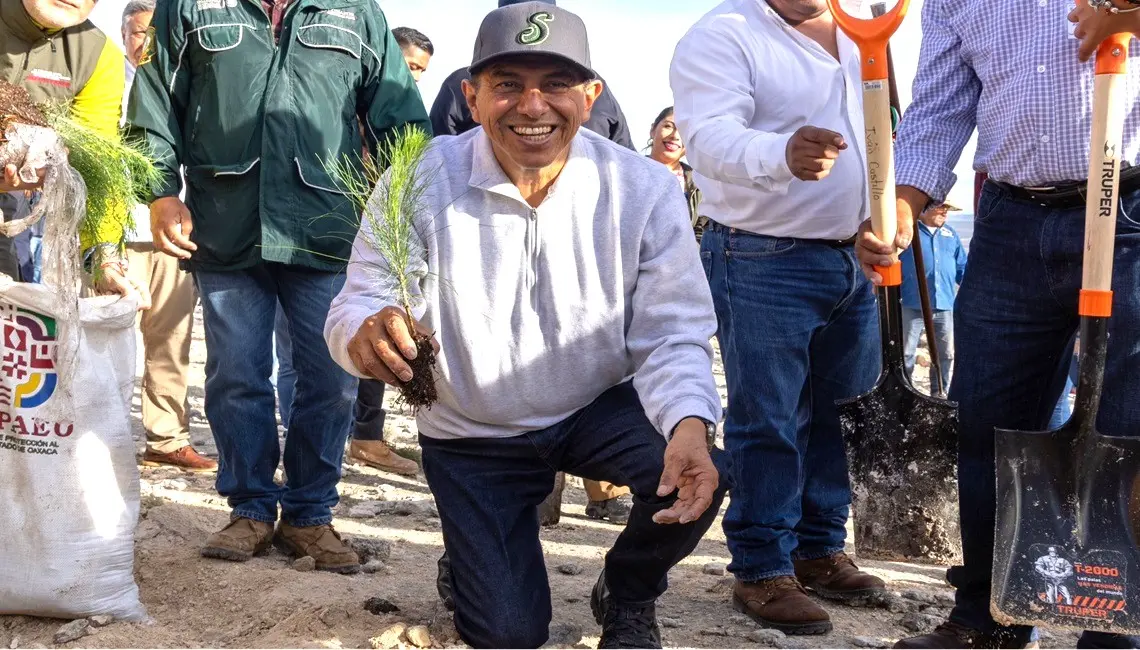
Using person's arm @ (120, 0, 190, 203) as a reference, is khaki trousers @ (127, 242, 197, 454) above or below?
below

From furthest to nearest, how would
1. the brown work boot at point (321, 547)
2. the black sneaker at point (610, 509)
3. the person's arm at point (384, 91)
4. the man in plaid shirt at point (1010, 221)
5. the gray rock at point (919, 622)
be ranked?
the black sneaker at point (610, 509) → the person's arm at point (384, 91) → the brown work boot at point (321, 547) → the gray rock at point (919, 622) → the man in plaid shirt at point (1010, 221)

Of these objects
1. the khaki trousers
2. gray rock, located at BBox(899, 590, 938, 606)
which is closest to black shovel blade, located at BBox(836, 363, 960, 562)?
gray rock, located at BBox(899, 590, 938, 606)

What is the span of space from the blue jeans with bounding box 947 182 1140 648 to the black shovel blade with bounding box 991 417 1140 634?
0.12 metres

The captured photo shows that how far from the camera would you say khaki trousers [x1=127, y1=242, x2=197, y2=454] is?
6.08m

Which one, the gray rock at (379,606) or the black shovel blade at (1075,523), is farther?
the gray rock at (379,606)

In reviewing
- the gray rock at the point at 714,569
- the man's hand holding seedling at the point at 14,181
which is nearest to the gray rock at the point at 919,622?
the gray rock at the point at 714,569

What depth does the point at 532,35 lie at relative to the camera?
2.99m

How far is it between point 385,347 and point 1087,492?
1797 millimetres

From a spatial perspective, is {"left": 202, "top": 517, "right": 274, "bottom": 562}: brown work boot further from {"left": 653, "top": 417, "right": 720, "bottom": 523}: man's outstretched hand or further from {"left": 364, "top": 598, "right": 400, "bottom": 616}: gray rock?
{"left": 653, "top": 417, "right": 720, "bottom": 523}: man's outstretched hand

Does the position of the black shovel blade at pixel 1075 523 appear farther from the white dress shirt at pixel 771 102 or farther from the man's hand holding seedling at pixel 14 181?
the man's hand holding seedling at pixel 14 181

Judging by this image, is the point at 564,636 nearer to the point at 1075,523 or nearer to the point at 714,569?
the point at 714,569

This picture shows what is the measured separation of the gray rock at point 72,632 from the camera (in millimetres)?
3277

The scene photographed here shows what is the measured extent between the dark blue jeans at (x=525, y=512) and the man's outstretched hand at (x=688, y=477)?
0.27 m

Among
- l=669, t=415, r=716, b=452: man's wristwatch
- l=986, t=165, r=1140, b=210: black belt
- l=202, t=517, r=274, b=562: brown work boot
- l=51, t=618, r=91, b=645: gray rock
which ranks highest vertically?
l=986, t=165, r=1140, b=210: black belt
